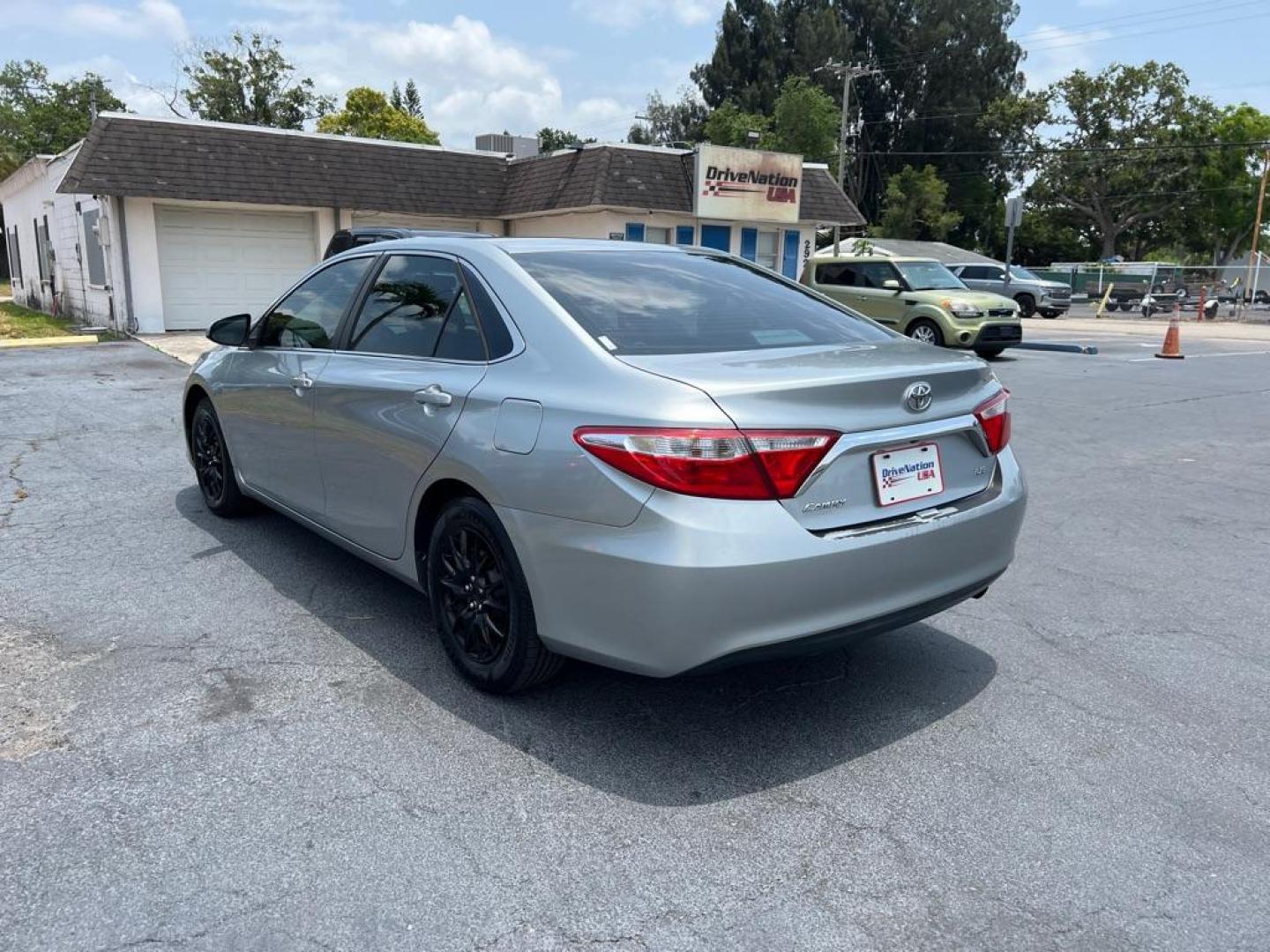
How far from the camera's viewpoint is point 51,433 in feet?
27.8

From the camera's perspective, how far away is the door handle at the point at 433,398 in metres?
3.42

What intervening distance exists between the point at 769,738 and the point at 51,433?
7778 millimetres

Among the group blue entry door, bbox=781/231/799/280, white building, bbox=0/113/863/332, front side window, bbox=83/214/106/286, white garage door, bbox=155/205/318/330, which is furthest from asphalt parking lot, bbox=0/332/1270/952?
blue entry door, bbox=781/231/799/280

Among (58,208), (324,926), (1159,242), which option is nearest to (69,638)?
(324,926)

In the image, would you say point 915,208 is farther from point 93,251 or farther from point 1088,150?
point 93,251

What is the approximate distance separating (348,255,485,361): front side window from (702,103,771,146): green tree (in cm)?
4271

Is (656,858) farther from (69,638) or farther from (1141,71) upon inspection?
(1141,71)

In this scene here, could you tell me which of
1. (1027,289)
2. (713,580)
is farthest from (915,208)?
(713,580)

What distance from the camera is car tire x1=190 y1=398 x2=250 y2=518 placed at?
17.8 ft

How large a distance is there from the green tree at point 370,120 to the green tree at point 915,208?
25674 millimetres

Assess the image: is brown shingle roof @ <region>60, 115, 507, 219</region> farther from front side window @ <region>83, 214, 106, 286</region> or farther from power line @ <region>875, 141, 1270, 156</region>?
power line @ <region>875, 141, 1270, 156</region>

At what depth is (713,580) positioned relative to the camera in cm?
270

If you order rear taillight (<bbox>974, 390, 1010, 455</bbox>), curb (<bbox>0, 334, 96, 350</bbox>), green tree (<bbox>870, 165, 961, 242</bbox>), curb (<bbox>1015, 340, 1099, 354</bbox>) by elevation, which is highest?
green tree (<bbox>870, 165, 961, 242</bbox>)

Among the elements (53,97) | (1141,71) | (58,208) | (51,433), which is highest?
(1141,71)
